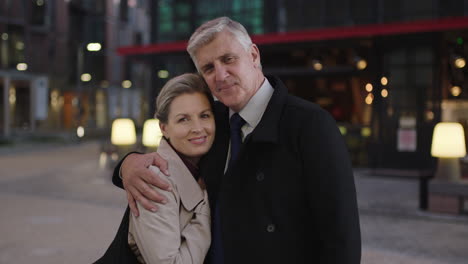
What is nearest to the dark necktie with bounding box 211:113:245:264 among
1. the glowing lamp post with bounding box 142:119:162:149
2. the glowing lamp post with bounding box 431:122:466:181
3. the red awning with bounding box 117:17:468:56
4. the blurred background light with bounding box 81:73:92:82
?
the glowing lamp post with bounding box 431:122:466:181

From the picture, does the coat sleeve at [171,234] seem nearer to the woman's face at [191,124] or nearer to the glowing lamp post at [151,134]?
the woman's face at [191,124]

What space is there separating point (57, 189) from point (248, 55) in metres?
10.9

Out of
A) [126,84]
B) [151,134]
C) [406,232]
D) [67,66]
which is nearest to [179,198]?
[406,232]

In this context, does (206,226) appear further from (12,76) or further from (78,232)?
(12,76)

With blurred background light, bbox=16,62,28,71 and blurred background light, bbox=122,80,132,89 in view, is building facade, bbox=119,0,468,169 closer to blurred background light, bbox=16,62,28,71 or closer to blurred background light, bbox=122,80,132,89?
blurred background light, bbox=16,62,28,71

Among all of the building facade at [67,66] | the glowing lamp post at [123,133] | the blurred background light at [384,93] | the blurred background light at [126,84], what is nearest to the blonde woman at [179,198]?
the glowing lamp post at [123,133]

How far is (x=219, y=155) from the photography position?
2.28 m

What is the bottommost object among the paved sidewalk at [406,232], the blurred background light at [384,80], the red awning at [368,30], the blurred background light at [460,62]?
the paved sidewalk at [406,232]

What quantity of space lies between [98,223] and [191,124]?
21.2 ft

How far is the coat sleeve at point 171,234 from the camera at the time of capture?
2.05 meters

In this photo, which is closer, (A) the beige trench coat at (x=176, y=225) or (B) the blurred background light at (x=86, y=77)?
(A) the beige trench coat at (x=176, y=225)

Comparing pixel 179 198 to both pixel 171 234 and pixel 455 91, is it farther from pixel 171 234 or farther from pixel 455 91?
pixel 455 91

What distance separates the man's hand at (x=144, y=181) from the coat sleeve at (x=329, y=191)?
63 centimetres

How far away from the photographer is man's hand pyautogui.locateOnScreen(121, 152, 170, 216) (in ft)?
6.95
